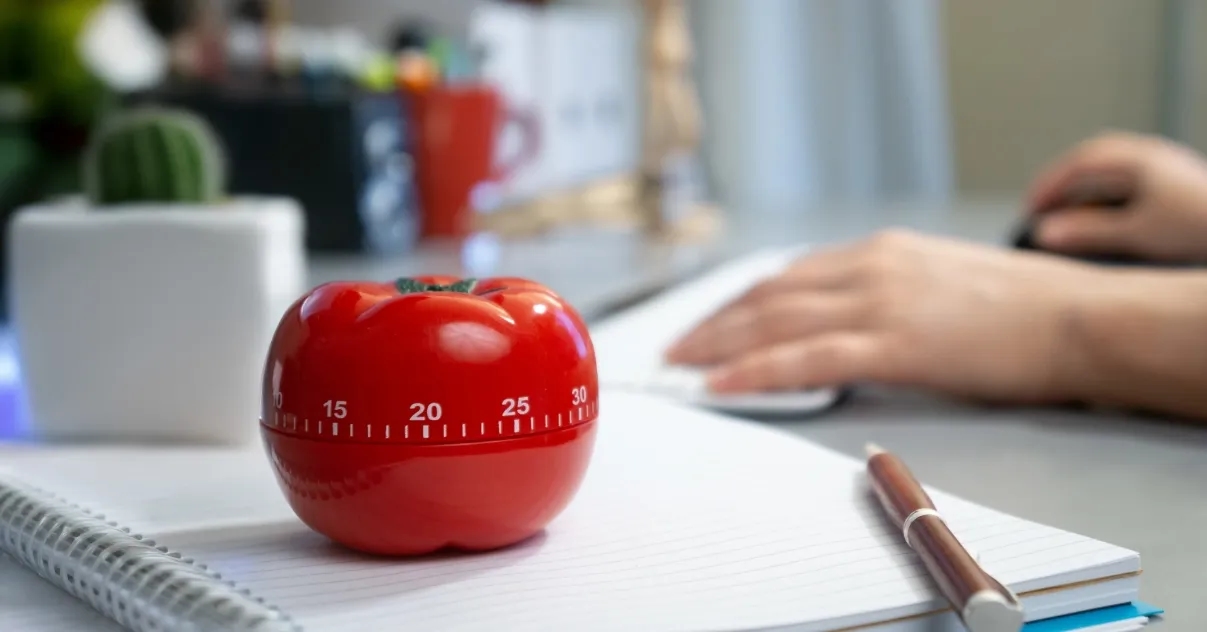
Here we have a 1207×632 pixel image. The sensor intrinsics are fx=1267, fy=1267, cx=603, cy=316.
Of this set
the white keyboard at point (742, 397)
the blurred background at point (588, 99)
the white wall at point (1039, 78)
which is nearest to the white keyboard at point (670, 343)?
the white keyboard at point (742, 397)

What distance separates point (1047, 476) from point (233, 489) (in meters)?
0.36

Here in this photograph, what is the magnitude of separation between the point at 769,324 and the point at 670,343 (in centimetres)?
9

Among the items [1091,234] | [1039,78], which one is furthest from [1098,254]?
[1039,78]

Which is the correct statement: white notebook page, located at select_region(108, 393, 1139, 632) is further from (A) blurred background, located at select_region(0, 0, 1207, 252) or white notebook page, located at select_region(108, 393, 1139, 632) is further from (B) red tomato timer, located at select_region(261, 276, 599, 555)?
(A) blurred background, located at select_region(0, 0, 1207, 252)

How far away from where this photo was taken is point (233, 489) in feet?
1.71

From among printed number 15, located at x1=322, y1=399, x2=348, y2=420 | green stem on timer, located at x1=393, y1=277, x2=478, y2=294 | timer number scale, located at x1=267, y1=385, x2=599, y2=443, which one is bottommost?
timer number scale, located at x1=267, y1=385, x2=599, y2=443

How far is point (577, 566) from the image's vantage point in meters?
0.41

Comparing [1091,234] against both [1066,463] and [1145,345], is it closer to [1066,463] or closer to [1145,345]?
[1145,345]

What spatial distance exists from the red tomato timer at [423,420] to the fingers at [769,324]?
0.34 metres

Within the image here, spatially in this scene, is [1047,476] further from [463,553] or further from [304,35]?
[304,35]

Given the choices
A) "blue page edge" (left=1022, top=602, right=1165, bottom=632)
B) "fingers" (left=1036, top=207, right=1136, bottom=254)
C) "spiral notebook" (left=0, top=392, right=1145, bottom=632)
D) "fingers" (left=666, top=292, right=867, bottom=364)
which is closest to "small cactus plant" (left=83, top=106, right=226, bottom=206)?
"spiral notebook" (left=0, top=392, right=1145, bottom=632)

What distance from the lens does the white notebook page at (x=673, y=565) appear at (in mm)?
360

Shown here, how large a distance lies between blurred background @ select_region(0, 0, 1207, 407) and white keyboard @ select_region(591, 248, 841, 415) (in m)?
0.40

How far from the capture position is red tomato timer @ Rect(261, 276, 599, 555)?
406 mm
